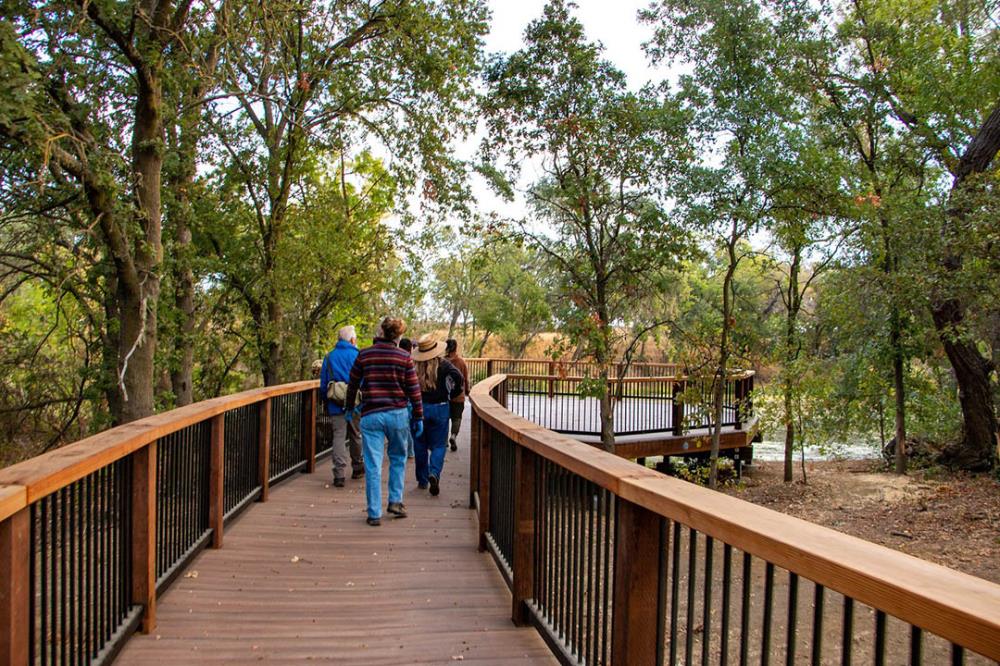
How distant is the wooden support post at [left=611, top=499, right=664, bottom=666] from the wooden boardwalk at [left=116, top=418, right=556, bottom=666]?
4.15 ft

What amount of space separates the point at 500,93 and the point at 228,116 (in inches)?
237

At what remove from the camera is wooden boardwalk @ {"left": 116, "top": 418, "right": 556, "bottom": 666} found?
3730mm

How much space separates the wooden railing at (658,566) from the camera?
129 cm

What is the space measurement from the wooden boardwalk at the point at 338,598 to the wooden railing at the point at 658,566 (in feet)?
0.95

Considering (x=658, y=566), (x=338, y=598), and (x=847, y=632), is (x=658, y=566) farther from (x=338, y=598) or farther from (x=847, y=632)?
(x=338, y=598)

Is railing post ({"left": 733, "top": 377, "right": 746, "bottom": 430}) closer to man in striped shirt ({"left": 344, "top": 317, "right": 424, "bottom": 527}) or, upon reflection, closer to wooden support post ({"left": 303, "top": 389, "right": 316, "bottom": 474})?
wooden support post ({"left": 303, "top": 389, "right": 316, "bottom": 474})

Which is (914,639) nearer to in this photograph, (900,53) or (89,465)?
(89,465)

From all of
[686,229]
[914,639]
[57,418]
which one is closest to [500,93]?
[686,229]

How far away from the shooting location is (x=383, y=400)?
6.45 m

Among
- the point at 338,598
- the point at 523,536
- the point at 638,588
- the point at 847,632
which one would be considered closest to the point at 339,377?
the point at 338,598

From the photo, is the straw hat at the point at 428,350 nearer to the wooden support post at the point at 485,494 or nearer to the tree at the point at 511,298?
the wooden support post at the point at 485,494

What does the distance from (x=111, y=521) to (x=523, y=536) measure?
6.96ft

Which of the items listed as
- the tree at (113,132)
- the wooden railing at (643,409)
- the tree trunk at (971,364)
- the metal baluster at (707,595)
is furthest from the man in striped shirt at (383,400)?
the tree trunk at (971,364)

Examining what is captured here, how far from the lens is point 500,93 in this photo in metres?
11.5
